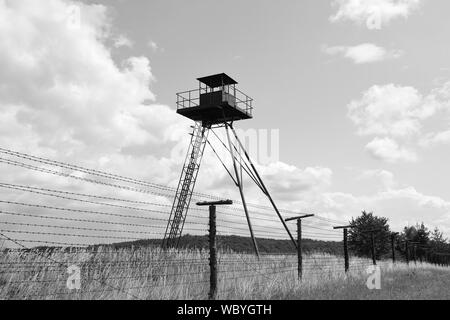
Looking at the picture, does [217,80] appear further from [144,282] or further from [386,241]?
[386,241]

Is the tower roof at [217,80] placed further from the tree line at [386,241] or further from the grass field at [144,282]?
the tree line at [386,241]

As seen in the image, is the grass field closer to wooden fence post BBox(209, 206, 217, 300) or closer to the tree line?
wooden fence post BBox(209, 206, 217, 300)

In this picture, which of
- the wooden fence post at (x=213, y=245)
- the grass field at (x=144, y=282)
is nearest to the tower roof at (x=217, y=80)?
the grass field at (x=144, y=282)

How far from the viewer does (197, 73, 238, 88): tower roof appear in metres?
23.8

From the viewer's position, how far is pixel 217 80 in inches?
949

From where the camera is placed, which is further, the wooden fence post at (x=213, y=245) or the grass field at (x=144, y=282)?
the wooden fence post at (x=213, y=245)

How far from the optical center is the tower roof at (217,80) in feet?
78.2

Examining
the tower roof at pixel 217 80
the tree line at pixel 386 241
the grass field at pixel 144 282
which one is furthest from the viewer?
the tree line at pixel 386 241

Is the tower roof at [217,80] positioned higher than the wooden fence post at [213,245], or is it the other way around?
the tower roof at [217,80]

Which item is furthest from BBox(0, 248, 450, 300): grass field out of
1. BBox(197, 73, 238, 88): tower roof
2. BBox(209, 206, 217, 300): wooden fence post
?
BBox(197, 73, 238, 88): tower roof

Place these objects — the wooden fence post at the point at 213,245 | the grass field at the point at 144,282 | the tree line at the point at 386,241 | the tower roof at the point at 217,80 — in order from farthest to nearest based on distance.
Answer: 1. the tree line at the point at 386,241
2. the tower roof at the point at 217,80
3. the wooden fence post at the point at 213,245
4. the grass field at the point at 144,282
